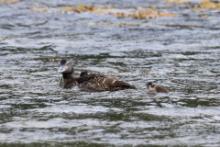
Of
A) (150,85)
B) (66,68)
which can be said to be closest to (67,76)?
(66,68)

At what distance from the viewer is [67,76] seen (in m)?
14.1

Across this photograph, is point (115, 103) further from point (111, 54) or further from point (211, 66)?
point (111, 54)

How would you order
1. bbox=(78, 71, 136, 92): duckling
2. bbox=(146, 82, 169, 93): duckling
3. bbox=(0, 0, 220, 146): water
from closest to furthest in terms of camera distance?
bbox=(0, 0, 220, 146): water → bbox=(146, 82, 169, 93): duckling → bbox=(78, 71, 136, 92): duckling

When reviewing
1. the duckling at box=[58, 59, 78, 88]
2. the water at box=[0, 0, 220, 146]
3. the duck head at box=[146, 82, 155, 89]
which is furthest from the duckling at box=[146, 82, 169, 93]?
the duckling at box=[58, 59, 78, 88]

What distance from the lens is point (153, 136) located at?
9.82 meters

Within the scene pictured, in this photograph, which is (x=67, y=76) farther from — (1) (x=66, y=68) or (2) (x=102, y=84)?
(2) (x=102, y=84)

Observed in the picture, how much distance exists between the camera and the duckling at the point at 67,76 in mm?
13805

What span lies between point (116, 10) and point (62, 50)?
8.64m

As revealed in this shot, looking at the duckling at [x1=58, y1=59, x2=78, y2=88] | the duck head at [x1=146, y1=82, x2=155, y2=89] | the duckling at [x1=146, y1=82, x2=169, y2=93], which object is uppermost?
the duckling at [x1=58, y1=59, x2=78, y2=88]

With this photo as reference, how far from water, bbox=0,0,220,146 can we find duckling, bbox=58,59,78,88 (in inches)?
8.4

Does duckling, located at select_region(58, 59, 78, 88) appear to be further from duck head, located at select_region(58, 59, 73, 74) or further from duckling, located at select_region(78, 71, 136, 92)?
duckling, located at select_region(78, 71, 136, 92)

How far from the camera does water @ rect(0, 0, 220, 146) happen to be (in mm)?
10062

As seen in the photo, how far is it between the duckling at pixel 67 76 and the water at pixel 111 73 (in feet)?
0.70

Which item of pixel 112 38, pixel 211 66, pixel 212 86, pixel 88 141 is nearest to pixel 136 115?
pixel 88 141
